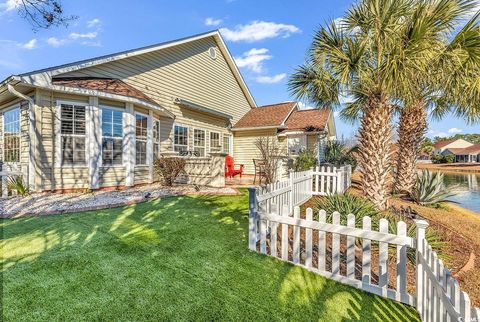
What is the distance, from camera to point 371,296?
285 centimetres

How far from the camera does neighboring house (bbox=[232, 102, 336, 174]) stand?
14.7m

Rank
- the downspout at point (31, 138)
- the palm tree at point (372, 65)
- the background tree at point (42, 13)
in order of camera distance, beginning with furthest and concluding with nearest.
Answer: the downspout at point (31, 138) < the palm tree at point (372, 65) < the background tree at point (42, 13)

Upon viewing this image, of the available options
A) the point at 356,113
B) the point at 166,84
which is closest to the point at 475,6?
the point at 356,113

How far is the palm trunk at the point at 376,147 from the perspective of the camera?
263 inches

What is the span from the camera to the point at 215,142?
14.7 m

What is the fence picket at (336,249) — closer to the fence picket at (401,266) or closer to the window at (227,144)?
the fence picket at (401,266)

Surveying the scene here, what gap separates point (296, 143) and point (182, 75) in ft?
26.0

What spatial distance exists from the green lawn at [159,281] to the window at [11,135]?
18.9ft

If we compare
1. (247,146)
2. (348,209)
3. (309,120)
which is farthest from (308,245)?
(309,120)

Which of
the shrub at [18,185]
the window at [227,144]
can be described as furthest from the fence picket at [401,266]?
the window at [227,144]

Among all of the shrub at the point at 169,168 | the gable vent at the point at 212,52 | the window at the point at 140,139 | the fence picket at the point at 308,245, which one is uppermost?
the gable vent at the point at 212,52

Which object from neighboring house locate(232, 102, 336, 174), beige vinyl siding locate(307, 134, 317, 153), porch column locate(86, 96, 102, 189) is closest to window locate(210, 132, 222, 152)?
neighboring house locate(232, 102, 336, 174)

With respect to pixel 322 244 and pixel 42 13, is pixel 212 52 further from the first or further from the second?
pixel 322 244

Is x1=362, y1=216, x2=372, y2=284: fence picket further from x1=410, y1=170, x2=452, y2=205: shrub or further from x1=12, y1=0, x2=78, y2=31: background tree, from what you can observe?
x1=12, y1=0, x2=78, y2=31: background tree
